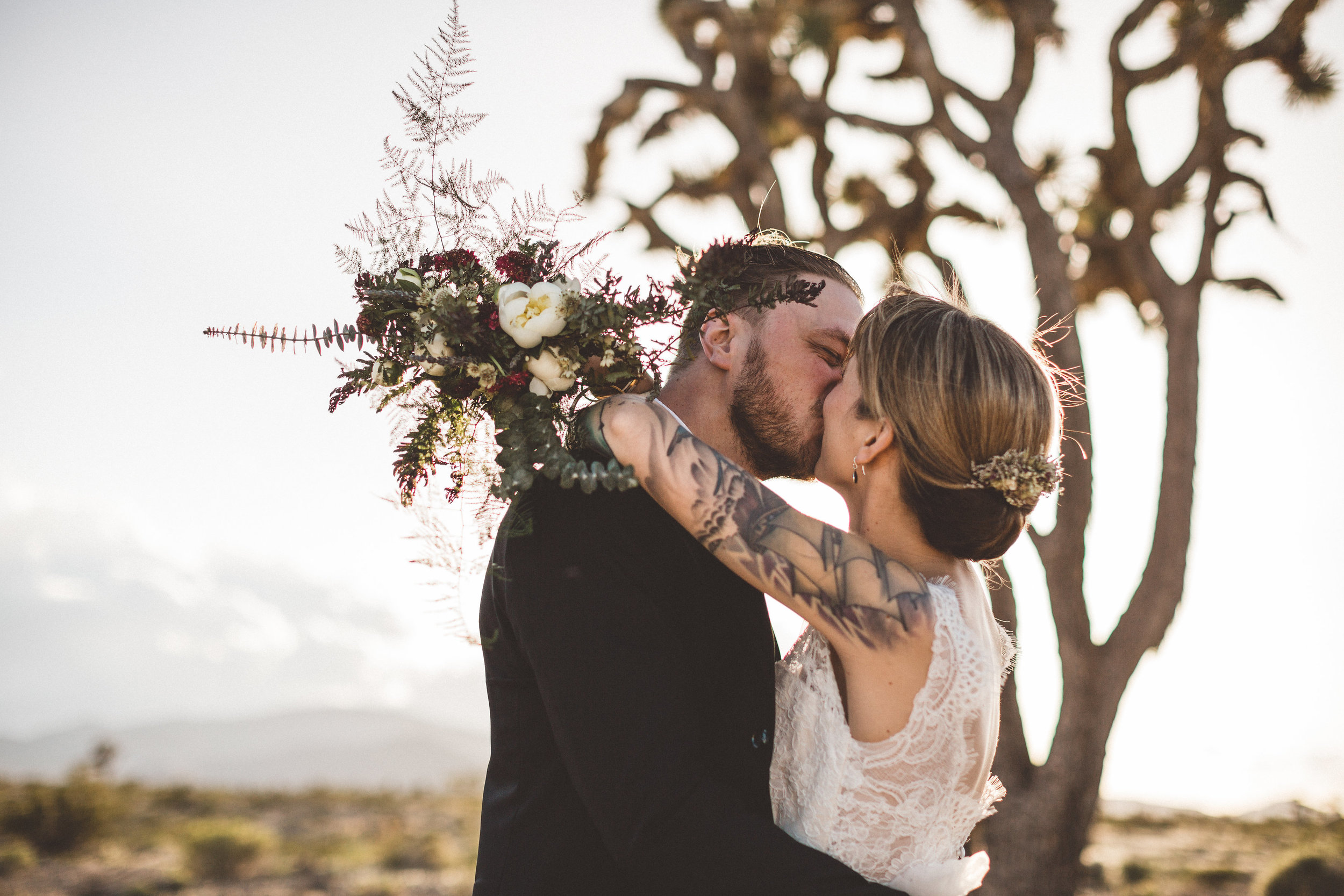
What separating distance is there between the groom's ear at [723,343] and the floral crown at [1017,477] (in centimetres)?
92

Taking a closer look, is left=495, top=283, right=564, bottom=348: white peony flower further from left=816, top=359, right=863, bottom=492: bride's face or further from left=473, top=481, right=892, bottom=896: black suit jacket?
left=816, top=359, right=863, bottom=492: bride's face

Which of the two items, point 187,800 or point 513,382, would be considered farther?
point 187,800

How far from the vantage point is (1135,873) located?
13.1 meters

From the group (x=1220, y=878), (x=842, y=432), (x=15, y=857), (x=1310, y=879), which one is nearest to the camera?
(x=842, y=432)

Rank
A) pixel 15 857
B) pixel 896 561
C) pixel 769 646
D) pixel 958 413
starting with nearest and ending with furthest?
pixel 896 561 < pixel 958 413 < pixel 769 646 < pixel 15 857

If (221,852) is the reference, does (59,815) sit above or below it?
above

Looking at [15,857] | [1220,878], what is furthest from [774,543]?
[1220,878]

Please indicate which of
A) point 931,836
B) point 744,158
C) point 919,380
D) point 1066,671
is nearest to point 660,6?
point 744,158

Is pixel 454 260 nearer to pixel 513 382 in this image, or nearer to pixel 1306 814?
pixel 513 382

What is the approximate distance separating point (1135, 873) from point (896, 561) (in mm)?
14161

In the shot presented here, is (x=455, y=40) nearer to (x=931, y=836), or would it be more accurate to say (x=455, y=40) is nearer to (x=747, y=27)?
(x=931, y=836)

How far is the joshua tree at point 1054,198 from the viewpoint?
22.8 feet

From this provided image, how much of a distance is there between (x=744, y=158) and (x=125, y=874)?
11.5 meters

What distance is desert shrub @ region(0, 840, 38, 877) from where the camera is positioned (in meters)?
10.6
